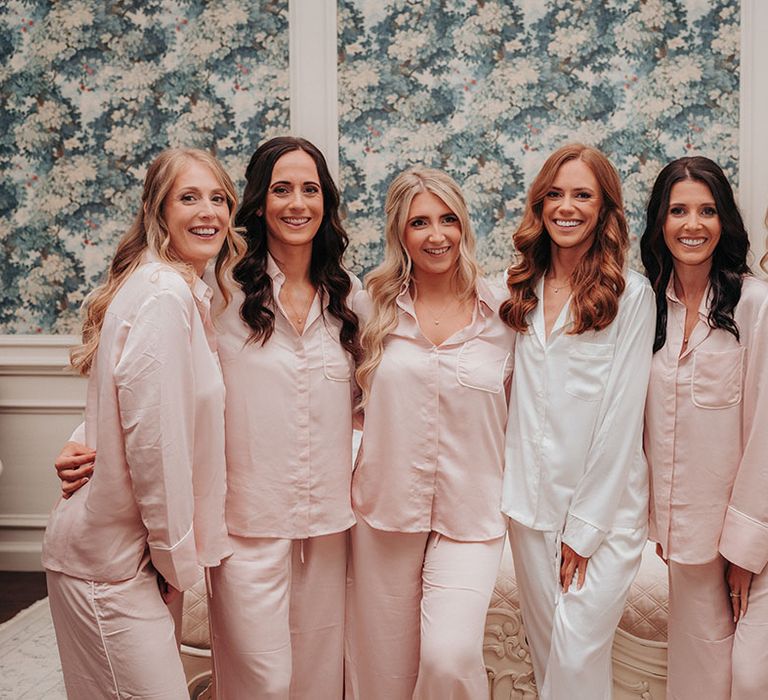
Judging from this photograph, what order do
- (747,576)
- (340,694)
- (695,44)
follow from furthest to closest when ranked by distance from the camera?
(695,44), (340,694), (747,576)

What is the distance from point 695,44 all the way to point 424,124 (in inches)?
54.6

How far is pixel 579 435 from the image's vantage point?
2.26m

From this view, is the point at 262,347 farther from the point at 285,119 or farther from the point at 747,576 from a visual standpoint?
the point at 285,119

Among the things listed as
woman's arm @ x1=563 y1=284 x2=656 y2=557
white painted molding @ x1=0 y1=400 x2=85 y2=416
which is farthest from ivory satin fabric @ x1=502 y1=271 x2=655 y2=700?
white painted molding @ x1=0 y1=400 x2=85 y2=416

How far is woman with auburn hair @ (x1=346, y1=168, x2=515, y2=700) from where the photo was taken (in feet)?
7.71

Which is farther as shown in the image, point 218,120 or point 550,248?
point 218,120

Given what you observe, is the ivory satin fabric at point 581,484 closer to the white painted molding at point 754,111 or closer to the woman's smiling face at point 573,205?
the woman's smiling face at point 573,205

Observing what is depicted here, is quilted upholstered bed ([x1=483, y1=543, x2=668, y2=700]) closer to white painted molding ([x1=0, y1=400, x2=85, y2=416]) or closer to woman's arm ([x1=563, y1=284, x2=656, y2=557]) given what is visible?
woman's arm ([x1=563, y1=284, x2=656, y2=557])

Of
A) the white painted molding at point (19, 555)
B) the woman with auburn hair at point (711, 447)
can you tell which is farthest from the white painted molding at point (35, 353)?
the woman with auburn hair at point (711, 447)

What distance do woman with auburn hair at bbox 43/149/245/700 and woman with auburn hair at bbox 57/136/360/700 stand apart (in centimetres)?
22

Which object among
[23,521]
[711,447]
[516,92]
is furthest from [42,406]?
[711,447]

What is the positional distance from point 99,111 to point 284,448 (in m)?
2.84

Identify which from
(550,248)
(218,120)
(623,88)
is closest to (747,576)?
(550,248)

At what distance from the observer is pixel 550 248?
250cm
